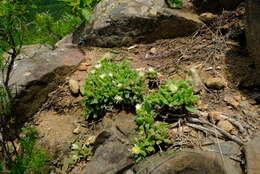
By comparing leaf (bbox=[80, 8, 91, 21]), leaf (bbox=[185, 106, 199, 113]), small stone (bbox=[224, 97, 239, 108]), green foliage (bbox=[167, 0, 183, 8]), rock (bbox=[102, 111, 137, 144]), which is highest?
green foliage (bbox=[167, 0, 183, 8])

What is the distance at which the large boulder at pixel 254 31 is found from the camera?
8.34 ft

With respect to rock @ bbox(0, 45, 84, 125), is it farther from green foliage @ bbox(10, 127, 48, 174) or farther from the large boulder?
the large boulder

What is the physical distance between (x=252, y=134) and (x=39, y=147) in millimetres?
Answer: 1947

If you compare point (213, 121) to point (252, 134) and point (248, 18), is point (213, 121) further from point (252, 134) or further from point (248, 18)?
point (248, 18)

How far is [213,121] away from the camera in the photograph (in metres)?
2.45

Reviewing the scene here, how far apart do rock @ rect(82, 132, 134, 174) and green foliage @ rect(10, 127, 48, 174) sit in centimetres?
43

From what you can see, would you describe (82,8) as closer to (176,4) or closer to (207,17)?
(176,4)

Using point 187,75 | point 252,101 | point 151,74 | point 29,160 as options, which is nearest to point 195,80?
point 187,75

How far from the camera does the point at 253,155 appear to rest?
204 cm

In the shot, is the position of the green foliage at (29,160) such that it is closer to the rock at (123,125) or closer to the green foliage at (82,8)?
the rock at (123,125)

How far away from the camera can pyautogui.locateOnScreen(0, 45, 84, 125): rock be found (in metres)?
3.38

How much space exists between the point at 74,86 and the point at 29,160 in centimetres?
106

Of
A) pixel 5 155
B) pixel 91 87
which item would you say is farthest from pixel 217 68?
pixel 5 155

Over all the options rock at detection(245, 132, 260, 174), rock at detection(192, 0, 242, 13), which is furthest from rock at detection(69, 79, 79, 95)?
rock at detection(245, 132, 260, 174)
